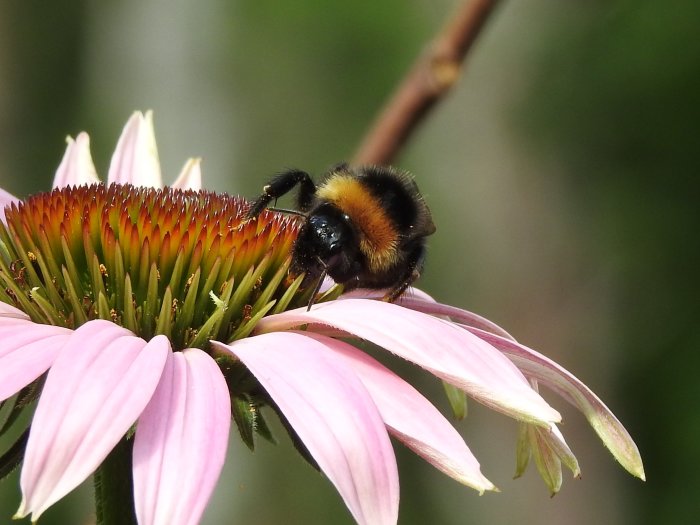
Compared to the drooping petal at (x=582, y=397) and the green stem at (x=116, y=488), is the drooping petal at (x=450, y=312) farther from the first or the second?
the green stem at (x=116, y=488)

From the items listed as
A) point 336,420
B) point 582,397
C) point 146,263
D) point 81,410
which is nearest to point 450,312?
point 582,397

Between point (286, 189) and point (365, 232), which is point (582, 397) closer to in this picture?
point (365, 232)

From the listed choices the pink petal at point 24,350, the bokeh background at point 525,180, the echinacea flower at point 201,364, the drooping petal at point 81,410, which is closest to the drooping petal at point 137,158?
the echinacea flower at point 201,364

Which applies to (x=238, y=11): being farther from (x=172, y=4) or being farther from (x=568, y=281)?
(x=568, y=281)

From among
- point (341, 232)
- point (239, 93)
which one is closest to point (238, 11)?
point (239, 93)

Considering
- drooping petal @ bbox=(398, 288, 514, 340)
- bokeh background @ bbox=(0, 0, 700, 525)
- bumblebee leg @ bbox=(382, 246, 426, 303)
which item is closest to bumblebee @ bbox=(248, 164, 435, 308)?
bumblebee leg @ bbox=(382, 246, 426, 303)

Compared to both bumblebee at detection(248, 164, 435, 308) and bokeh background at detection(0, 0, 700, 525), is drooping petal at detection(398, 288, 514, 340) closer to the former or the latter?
bumblebee at detection(248, 164, 435, 308)

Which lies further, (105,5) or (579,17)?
(105,5)
